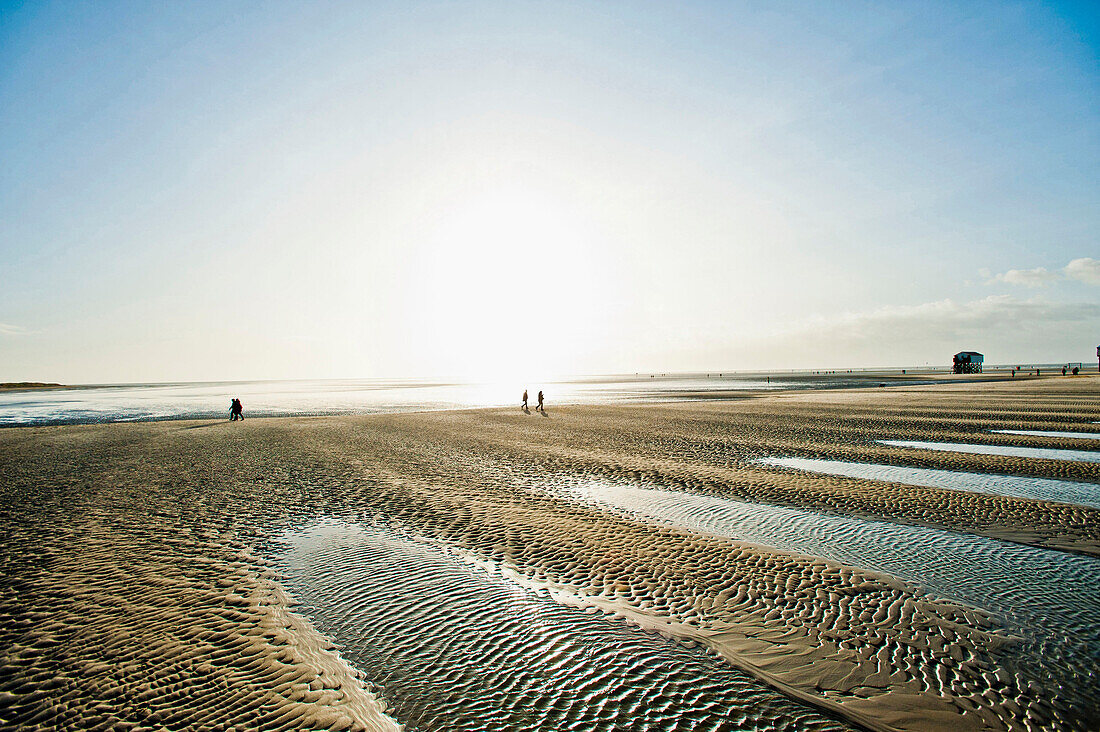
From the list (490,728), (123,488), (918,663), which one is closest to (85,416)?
(123,488)

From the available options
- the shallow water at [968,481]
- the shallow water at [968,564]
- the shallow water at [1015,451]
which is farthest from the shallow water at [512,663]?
the shallow water at [1015,451]

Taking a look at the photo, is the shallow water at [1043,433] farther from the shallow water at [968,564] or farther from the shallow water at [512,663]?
the shallow water at [512,663]

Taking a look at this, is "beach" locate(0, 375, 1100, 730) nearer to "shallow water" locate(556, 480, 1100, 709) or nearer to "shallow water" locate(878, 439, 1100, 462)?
"shallow water" locate(556, 480, 1100, 709)

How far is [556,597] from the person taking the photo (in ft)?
26.5

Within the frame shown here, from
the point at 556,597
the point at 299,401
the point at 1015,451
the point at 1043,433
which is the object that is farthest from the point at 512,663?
the point at 299,401

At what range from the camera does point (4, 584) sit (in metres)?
8.62

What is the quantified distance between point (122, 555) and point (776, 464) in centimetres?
1920

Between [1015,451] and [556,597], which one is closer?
[556,597]

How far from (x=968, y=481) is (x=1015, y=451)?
747 centimetres

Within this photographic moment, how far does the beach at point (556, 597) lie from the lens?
5.39m

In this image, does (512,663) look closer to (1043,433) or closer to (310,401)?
(1043,433)

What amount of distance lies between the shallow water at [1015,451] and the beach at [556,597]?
66 cm

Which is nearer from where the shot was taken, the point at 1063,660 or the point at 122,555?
the point at 1063,660

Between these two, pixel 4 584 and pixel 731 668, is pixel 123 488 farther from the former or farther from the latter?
pixel 731 668
